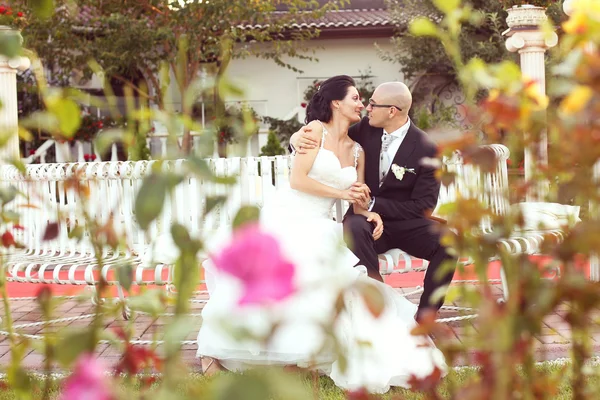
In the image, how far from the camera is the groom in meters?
4.34

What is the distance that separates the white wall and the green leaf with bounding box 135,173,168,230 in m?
14.3

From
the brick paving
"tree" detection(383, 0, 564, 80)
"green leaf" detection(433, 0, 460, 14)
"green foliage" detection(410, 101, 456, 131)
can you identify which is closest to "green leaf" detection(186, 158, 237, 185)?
"green leaf" detection(433, 0, 460, 14)

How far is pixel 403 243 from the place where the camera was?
14.4 ft

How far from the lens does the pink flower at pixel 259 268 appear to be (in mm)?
754

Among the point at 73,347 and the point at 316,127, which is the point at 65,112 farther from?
the point at 316,127

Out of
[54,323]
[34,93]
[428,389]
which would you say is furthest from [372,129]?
[34,93]

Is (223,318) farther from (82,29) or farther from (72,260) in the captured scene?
(82,29)

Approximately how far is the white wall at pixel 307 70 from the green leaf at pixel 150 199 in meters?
14.3

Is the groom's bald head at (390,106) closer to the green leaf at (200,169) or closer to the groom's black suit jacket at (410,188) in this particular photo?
the groom's black suit jacket at (410,188)

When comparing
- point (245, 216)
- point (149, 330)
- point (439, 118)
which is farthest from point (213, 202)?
point (439, 118)

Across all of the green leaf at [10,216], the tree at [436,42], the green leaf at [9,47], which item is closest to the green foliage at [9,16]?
the green leaf at [10,216]

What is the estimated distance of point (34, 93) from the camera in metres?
13.3

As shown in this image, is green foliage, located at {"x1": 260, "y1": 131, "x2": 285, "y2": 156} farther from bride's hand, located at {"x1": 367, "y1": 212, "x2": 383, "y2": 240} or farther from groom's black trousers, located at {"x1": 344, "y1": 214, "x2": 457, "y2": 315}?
bride's hand, located at {"x1": 367, "y1": 212, "x2": 383, "y2": 240}

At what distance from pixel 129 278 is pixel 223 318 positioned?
349mm
